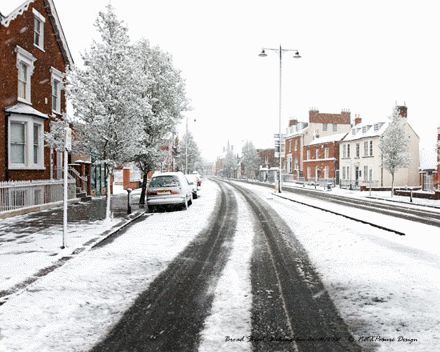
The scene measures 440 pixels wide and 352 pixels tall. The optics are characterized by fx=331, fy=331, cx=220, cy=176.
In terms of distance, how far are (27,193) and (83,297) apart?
1101 cm

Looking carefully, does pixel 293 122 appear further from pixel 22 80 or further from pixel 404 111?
pixel 22 80

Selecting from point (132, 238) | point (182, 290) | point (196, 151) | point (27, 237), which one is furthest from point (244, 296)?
point (196, 151)

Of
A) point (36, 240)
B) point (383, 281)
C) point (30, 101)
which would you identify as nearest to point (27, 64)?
point (30, 101)

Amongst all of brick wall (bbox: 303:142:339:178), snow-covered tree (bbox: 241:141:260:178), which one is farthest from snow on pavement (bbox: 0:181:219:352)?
snow-covered tree (bbox: 241:141:260:178)

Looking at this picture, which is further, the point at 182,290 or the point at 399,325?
the point at 182,290

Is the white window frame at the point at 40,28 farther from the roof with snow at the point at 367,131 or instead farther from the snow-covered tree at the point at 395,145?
the roof with snow at the point at 367,131

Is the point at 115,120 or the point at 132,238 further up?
the point at 115,120

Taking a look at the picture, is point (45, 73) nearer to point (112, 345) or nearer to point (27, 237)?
point (27, 237)

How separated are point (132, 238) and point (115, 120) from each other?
15.8 ft

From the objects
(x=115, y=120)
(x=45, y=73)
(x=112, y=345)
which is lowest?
(x=112, y=345)

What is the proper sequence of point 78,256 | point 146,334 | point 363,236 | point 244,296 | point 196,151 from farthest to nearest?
point 196,151
point 363,236
point 78,256
point 244,296
point 146,334

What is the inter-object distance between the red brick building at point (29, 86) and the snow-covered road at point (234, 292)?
31.6 ft

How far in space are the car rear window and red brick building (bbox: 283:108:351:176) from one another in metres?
44.8

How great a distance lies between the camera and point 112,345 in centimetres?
343
